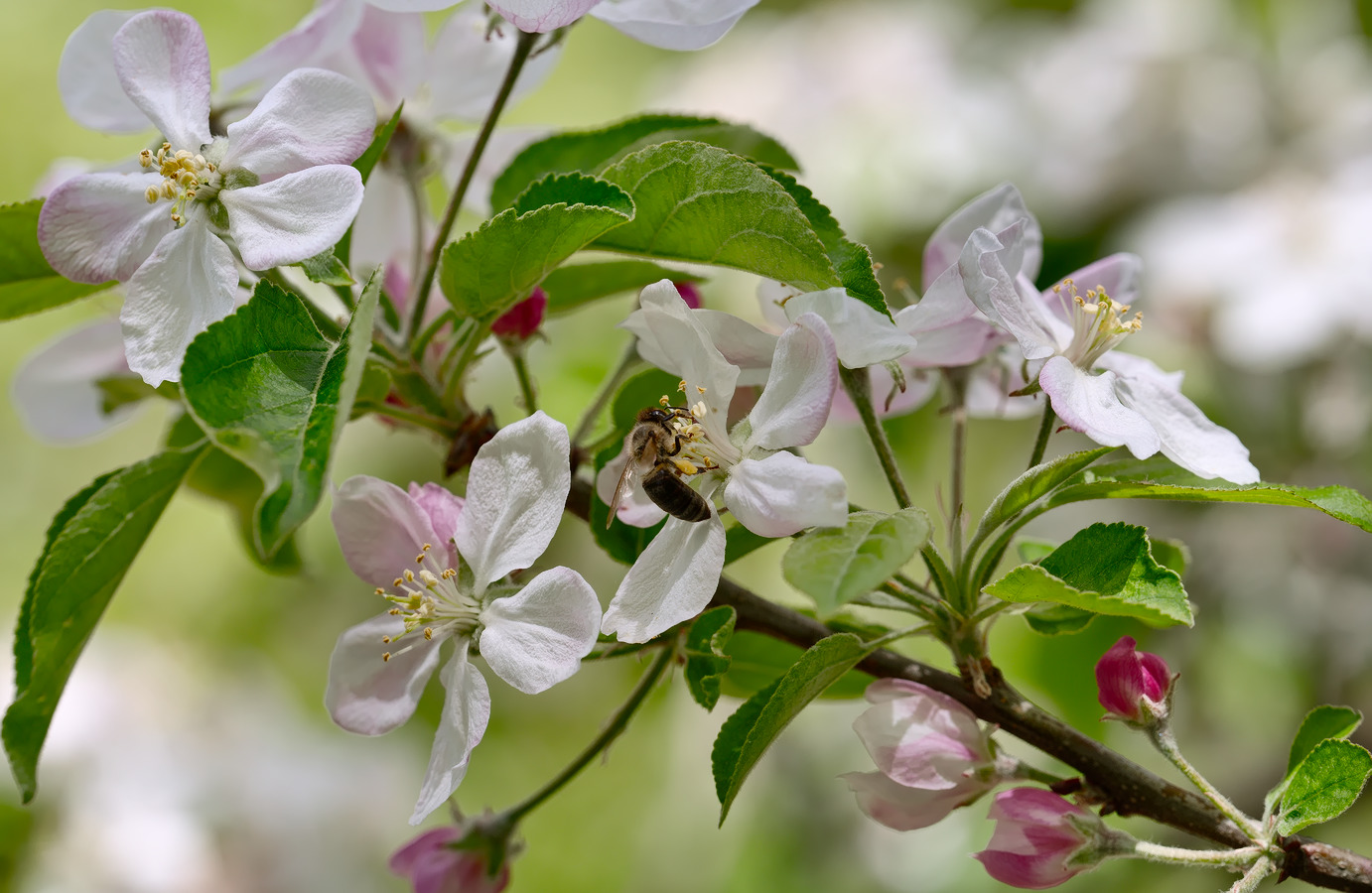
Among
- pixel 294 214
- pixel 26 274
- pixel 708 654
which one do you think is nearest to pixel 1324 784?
pixel 708 654

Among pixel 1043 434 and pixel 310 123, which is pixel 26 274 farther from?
pixel 1043 434

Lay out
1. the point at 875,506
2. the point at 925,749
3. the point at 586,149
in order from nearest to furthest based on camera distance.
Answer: the point at 925,749, the point at 586,149, the point at 875,506

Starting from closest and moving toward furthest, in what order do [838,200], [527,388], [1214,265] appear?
[527,388] → [1214,265] → [838,200]

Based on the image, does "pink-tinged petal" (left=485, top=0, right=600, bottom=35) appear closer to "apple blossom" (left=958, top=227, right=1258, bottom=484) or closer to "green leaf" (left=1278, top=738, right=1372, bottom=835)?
"apple blossom" (left=958, top=227, right=1258, bottom=484)

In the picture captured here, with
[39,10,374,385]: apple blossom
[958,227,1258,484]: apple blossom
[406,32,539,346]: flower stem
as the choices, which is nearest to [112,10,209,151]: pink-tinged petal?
[39,10,374,385]: apple blossom

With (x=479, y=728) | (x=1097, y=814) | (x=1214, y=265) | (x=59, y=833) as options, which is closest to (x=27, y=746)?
(x=479, y=728)

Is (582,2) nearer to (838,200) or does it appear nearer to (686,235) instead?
(686,235)
